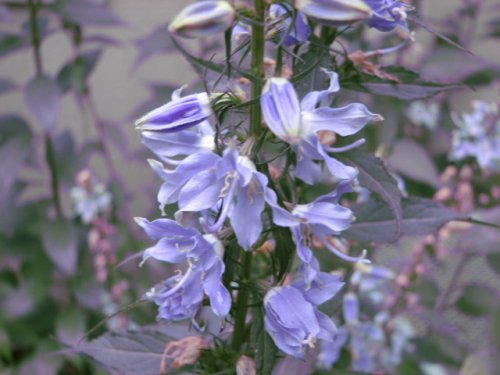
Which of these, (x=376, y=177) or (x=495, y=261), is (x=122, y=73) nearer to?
(x=495, y=261)

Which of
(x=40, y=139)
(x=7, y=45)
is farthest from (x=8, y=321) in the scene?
(x=7, y=45)

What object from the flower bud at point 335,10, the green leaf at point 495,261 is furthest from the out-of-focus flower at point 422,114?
the flower bud at point 335,10

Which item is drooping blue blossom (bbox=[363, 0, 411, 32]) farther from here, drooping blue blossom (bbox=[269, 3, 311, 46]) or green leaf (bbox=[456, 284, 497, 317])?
green leaf (bbox=[456, 284, 497, 317])

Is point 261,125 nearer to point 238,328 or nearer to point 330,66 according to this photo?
point 330,66

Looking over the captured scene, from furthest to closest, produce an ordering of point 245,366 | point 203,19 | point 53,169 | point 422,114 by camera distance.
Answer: point 422,114 < point 53,169 < point 245,366 < point 203,19

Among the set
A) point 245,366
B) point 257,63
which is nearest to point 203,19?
point 257,63

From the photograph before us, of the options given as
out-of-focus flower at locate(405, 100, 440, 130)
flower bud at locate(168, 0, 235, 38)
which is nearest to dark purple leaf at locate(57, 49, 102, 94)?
out-of-focus flower at locate(405, 100, 440, 130)
